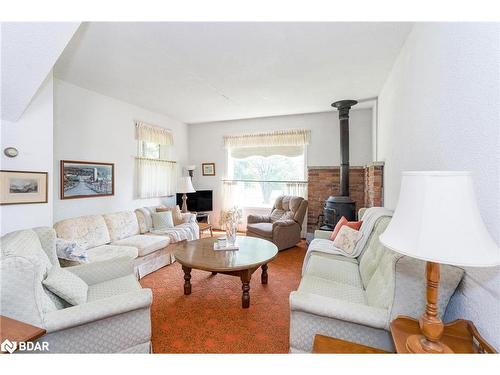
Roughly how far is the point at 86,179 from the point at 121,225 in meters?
0.83

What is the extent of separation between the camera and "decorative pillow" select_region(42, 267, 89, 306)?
143 centimetres

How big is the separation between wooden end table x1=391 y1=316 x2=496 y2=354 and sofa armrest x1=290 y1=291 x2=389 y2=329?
0.46 ft

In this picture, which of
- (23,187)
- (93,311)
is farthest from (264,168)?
(93,311)

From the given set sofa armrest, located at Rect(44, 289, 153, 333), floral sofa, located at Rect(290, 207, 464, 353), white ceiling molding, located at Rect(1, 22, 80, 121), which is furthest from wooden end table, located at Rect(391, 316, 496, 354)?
white ceiling molding, located at Rect(1, 22, 80, 121)

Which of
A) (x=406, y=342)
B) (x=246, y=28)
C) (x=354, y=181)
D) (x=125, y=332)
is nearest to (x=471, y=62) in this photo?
(x=406, y=342)

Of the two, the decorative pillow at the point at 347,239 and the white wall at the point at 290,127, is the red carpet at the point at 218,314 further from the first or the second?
the white wall at the point at 290,127

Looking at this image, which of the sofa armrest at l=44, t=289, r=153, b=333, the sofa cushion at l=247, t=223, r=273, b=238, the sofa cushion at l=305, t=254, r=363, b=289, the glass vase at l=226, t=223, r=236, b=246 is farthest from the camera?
the sofa cushion at l=247, t=223, r=273, b=238

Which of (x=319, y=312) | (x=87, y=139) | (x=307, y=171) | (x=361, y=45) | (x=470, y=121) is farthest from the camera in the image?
(x=307, y=171)

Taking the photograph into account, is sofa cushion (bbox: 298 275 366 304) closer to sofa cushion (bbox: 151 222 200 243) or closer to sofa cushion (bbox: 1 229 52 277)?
sofa cushion (bbox: 1 229 52 277)

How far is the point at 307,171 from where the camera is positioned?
4.86 metres

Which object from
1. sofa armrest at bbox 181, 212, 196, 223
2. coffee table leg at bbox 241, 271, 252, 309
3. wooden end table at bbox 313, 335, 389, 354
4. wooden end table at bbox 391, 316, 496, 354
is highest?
sofa armrest at bbox 181, 212, 196, 223

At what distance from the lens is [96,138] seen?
3561 mm
